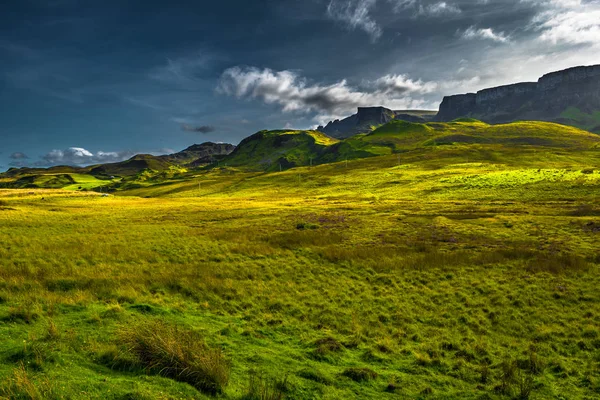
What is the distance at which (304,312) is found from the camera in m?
18.6

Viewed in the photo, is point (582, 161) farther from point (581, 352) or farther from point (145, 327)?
point (145, 327)

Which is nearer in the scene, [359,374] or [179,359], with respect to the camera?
[179,359]

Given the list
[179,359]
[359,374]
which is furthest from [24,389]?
[359,374]

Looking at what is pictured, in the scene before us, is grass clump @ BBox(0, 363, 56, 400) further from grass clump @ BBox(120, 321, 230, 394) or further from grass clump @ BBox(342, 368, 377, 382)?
grass clump @ BBox(342, 368, 377, 382)

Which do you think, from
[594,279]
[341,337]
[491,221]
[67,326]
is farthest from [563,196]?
[67,326]

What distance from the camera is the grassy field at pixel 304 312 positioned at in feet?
32.7

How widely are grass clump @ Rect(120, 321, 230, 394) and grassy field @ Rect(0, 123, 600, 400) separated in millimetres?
57

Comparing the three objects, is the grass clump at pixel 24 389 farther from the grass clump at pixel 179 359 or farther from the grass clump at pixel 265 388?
the grass clump at pixel 265 388

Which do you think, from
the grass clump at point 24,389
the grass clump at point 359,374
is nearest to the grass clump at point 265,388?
the grass clump at point 359,374

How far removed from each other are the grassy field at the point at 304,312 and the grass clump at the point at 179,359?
2.3 inches

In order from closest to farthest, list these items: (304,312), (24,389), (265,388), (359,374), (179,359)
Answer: (24,389)
(265,388)
(179,359)
(359,374)
(304,312)

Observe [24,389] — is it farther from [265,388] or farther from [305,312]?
[305,312]

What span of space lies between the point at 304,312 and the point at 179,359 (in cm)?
992

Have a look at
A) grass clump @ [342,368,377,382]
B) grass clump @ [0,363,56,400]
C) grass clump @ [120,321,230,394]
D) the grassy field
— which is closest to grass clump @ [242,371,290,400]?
the grassy field
